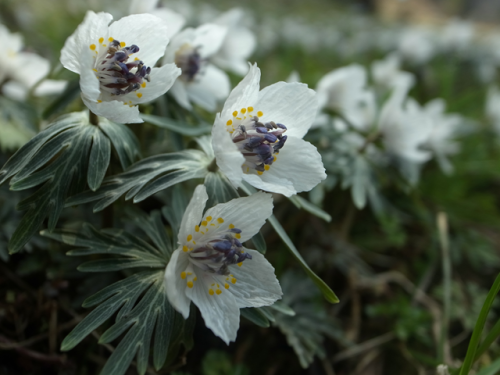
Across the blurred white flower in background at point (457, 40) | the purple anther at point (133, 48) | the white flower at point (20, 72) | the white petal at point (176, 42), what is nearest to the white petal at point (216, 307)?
the purple anther at point (133, 48)

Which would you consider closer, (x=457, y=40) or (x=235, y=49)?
(x=235, y=49)

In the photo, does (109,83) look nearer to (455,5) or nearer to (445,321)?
(445,321)

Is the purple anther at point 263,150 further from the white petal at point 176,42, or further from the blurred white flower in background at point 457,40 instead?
the blurred white flower in background at point 457,40

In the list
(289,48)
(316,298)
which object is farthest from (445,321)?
(289,48)

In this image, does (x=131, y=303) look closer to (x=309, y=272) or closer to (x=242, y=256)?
(x=242, y=256)

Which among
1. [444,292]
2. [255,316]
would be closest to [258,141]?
[255,316]
